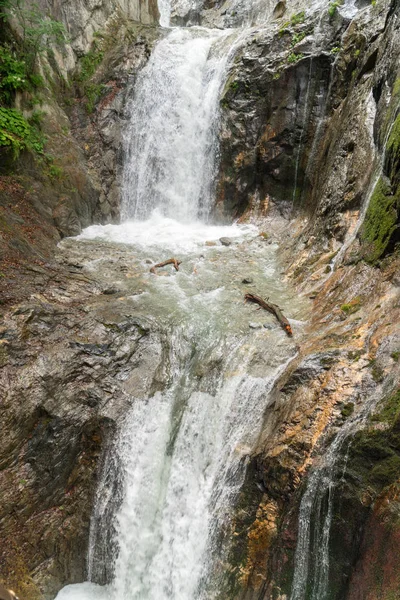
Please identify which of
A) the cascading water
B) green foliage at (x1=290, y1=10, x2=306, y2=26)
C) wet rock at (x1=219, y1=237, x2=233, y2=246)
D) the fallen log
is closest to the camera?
the cascading water

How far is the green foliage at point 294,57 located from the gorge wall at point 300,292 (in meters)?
0.04

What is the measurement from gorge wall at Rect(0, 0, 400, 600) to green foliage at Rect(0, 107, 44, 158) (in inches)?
13.8

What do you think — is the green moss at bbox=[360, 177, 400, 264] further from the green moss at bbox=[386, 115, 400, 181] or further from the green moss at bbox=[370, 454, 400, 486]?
the green moss at bbox=[370, 454, 400, 486]

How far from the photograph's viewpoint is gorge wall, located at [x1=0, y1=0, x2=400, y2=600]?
4562 mm

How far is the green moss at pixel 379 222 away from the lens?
6227 millimetres

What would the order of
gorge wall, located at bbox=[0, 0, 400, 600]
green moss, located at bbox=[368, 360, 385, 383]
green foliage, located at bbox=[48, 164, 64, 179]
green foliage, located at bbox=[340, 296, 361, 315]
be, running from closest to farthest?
gorge wall, located at bbox=[0, 0, 400, 600] < green moss, located at bbox=[368, 360, 385, 383] < green foliage, located at bbox=[340, 296, 361, 315] < green foliage, located at bbox=[48, 164, 64, 179]

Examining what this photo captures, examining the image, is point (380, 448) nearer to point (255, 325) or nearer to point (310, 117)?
point (255, 325)

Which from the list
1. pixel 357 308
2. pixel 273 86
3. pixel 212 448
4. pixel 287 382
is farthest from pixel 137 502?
pixel 273 86

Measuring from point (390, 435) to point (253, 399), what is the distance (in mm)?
2214

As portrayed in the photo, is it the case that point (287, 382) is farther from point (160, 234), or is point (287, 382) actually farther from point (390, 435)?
point (160, 234)

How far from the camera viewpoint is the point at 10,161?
9.92 metres

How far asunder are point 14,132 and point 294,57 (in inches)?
325

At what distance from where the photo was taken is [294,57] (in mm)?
11875

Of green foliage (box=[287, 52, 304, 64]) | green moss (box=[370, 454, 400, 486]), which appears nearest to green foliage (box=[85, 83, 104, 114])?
green foliage (box=[287, 52, 304, 64])
